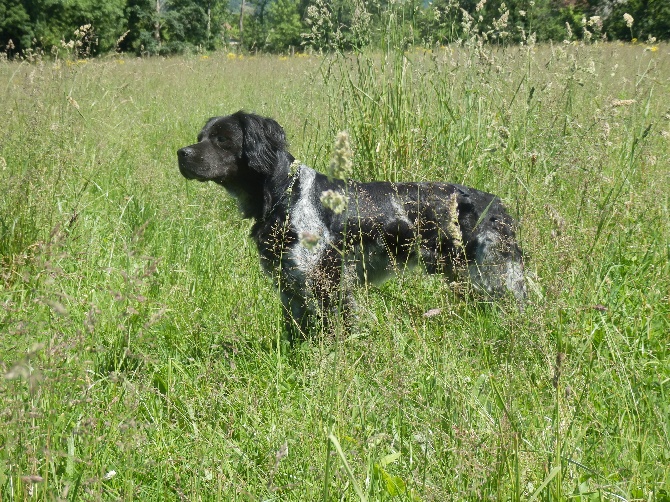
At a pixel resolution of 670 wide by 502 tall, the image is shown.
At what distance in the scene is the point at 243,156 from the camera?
12.3 feet

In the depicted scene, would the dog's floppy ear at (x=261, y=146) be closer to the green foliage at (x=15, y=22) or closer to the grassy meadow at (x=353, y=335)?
the grassy meadow at (x=353, y=335)

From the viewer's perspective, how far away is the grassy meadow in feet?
5.48

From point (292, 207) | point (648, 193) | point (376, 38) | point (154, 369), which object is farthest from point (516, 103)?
point (154, 369)

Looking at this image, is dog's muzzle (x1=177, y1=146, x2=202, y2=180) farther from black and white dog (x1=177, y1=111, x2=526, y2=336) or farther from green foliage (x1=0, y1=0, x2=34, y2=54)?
green foliage (x1=0, y1=0, x2=34, y2=54)

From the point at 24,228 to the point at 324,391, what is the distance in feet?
7.28

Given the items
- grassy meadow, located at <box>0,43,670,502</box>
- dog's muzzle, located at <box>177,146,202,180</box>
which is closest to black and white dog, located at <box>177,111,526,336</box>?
dog's muzzle, located at <box>177,146,202,180</box>

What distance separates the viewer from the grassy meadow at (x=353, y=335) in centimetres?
167

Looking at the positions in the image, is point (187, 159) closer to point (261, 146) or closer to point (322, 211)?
point (261, 146)

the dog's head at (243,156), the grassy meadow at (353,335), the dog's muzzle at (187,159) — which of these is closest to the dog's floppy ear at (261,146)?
the dog's head at (243,156)

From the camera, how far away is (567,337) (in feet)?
7.67

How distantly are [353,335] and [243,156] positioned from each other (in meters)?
1.93

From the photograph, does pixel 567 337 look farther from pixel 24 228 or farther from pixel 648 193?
pixel 24 228

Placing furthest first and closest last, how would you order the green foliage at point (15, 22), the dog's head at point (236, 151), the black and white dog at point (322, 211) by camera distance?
the green foliage at point (15, 22) < the dog's head at point (236, 151) < the black and white dog at point (322, 211)

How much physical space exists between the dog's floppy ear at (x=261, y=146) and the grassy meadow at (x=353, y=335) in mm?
522
